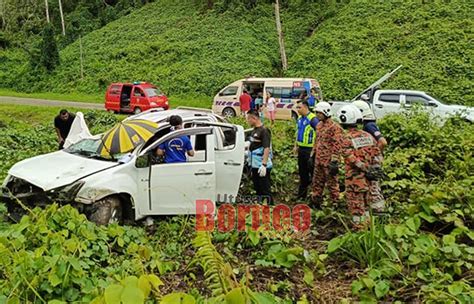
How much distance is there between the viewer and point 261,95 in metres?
19.0

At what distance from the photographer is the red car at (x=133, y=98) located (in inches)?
763

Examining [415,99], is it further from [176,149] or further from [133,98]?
[133,98]

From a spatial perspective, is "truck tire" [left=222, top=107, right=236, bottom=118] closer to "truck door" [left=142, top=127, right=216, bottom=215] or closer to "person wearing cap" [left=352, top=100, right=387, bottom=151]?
"truck door" [left=142, top=127, right=216, bottom=215]

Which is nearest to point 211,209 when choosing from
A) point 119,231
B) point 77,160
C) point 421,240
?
point 119,231

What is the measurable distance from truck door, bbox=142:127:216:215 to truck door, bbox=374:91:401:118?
9.95 metres

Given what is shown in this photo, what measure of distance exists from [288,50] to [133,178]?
82.1ft

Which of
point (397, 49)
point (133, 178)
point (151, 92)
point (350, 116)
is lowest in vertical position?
point (133, 178)

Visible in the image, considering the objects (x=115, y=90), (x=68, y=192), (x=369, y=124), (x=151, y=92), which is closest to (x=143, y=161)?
(x=68, y=192)

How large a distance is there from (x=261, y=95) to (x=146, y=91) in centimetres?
534

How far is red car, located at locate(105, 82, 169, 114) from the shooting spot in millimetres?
19375

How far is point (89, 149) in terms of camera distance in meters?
6.31

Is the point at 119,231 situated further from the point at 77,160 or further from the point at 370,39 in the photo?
the point at 370,39

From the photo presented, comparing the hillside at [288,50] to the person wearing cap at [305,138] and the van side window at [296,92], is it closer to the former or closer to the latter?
the van side window at [296,92]

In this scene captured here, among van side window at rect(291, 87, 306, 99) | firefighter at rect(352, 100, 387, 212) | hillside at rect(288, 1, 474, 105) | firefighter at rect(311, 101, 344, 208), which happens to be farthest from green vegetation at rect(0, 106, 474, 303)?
hillside at rect(288, 1, 474, 105)
